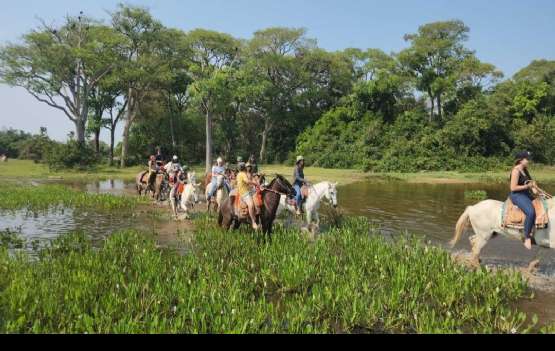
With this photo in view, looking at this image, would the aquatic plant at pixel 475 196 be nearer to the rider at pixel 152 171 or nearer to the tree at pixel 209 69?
the rider at pixel 152 171

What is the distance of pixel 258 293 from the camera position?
8.06m

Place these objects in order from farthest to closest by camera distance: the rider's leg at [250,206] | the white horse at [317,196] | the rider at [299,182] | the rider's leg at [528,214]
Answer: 1. the rider at [299,182]
2. the white horse at [317,196]
3. the rider's leg at [250,206]
4. the rider's leg at [528,214]

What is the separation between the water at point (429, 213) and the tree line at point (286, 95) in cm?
1836

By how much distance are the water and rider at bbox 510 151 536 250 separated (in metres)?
0.79

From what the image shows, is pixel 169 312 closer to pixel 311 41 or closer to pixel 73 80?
pixel 73 80

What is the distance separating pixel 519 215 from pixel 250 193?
22.0ft

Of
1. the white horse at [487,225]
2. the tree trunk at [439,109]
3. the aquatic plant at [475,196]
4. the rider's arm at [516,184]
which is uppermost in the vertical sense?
the tree trunk at [439,109]

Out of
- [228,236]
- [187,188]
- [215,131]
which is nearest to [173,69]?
[215,131]

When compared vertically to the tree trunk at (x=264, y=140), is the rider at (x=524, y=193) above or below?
below

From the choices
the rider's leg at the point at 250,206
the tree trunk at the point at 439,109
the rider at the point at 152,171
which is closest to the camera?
the rider's leg at the point at 250,206

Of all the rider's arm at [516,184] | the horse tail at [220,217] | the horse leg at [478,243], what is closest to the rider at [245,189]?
the horse tail at [220,217]

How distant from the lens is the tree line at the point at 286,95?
45.8 meters

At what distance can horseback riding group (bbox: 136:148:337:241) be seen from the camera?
1227cm

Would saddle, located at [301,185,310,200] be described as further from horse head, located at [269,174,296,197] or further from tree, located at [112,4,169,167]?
tree, located at [112,4,169,167]
